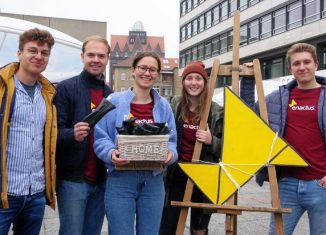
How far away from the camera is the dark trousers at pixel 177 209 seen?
4039 millimetres

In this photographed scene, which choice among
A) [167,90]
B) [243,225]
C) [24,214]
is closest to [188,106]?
[24,214]

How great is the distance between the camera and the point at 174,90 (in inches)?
3009

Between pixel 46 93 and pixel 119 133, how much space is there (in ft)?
2.22

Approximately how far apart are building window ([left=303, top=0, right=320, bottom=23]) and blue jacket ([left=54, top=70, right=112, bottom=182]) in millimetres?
26788

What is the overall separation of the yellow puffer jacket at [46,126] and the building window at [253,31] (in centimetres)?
3342

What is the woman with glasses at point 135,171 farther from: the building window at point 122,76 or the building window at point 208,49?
the building window at point 122,76

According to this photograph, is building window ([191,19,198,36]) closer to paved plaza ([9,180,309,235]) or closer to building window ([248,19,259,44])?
building window ([248,19,259,44])

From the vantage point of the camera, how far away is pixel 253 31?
3541cm

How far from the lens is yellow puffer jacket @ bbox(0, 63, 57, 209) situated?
9.11ft

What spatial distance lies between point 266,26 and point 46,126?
32737mm

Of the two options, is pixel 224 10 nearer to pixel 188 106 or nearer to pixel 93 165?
pixel 188 106

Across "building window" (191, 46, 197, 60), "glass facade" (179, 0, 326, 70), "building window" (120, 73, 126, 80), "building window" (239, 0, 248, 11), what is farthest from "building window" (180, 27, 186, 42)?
"building window" (120, 73, 126, 80)

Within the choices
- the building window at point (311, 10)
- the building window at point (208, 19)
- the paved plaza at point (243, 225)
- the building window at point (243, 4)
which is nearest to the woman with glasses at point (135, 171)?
the paved plaza at point (243, 225)

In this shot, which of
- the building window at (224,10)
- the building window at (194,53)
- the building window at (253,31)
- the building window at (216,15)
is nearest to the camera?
the building window at (253,31)
